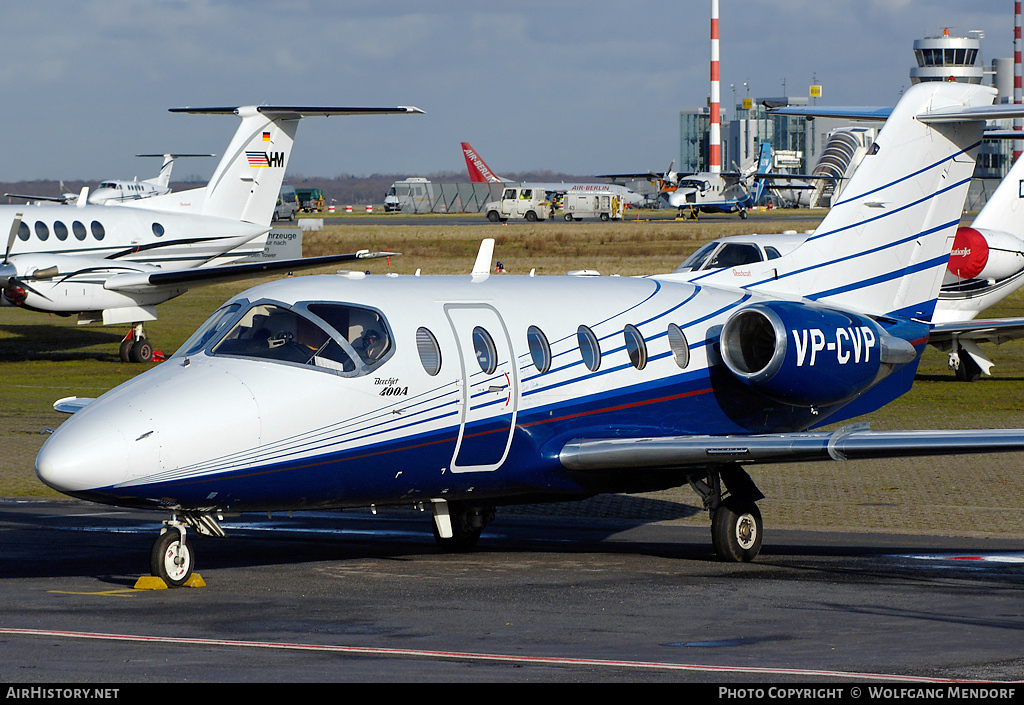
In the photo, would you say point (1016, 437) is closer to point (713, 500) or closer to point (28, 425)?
point (713, 500)

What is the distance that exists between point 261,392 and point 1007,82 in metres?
152

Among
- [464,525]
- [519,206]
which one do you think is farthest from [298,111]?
[519,206]

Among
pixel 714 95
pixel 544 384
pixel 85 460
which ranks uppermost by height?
pixel 714 95

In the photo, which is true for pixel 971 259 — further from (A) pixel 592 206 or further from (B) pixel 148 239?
(A) pixel 592 206

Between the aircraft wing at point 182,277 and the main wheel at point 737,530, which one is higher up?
the aircraft wing at point 182,277

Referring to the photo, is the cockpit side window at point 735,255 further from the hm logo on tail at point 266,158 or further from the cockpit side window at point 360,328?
the cockpit side window at point 360,328

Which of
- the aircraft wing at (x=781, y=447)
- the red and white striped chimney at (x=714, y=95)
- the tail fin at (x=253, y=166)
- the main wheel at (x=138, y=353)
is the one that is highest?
the red and white striped chimney at (x=714, y=95)

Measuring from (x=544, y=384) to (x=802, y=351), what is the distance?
8.86 ft

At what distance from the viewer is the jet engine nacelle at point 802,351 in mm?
13328

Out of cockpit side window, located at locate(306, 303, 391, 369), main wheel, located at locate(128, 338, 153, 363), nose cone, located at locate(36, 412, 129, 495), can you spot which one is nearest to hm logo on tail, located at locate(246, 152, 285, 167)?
main wheel, located at locate(128, 338, 153, 363)

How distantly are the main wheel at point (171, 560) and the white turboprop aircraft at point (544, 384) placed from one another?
16mm

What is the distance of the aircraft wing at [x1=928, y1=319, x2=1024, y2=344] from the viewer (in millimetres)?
21516

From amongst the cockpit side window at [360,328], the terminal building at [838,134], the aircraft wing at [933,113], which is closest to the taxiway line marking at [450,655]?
the cockpit side window at [360,328]

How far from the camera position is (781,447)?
39.0 feet
